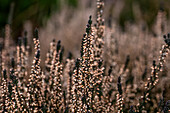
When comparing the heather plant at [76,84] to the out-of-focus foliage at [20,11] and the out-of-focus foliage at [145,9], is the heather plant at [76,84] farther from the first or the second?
the out-of-focus foliage at [145,9]

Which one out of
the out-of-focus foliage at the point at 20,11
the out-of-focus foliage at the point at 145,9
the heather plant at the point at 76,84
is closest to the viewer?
the heather plant at the point at 76,84

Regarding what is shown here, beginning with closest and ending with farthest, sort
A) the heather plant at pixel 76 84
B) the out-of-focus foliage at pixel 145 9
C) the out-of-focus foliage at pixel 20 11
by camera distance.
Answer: the heather plant at pixel 76 84 < the out-of-focus foliage at pixel 20 11 < the out-of-focus foliage at pixel 145 9

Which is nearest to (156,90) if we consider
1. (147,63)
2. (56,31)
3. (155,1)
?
(147,63)

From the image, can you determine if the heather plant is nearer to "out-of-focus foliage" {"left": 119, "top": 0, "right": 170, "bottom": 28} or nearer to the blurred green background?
the blurred green background

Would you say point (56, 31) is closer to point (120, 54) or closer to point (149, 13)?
point (120, 54)

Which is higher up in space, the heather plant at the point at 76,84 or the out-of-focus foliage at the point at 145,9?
the out-of-focus foliage at the point at 145,9

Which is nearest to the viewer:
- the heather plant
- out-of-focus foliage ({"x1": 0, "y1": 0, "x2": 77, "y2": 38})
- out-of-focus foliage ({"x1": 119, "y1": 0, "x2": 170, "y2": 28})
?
the heather plant

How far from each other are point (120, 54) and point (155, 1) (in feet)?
8.98

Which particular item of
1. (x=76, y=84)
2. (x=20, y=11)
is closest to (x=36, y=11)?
(x=20, y=11)

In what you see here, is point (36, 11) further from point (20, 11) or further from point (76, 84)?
point (76, 84)

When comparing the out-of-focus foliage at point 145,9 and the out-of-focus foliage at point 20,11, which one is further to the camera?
the out-of-focus foliage at point 145,9

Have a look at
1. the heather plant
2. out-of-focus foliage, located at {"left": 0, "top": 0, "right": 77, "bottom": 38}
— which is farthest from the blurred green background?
the heather plant

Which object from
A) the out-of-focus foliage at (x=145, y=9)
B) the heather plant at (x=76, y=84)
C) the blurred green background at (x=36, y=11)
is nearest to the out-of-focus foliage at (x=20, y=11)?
the blurred green background at (x=36, y=11)

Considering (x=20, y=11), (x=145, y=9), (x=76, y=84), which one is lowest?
(x=76, y=84)
